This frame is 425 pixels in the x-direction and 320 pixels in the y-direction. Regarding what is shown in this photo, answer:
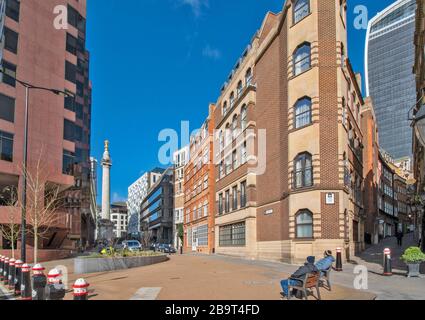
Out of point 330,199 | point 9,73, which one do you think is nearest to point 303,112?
point 330,199

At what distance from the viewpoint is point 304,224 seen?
27047mm

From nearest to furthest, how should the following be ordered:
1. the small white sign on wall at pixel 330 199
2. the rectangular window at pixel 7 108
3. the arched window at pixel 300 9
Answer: the small white sign on wall at pixel 330 199
the arched window at pixel 300 9
the rectangular window at pixel 7 108

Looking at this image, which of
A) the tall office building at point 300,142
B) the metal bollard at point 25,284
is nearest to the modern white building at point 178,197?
the tall office building at point 300,142

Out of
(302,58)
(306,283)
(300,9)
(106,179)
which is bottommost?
(306,283)

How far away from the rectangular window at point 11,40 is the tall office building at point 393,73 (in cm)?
12821

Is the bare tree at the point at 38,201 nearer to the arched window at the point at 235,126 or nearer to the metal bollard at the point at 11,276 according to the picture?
the metal bollard at the point at 11,276

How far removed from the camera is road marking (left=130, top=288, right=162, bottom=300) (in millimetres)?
11685

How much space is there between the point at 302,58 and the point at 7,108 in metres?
23.9

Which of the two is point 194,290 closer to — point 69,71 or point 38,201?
point 38,201

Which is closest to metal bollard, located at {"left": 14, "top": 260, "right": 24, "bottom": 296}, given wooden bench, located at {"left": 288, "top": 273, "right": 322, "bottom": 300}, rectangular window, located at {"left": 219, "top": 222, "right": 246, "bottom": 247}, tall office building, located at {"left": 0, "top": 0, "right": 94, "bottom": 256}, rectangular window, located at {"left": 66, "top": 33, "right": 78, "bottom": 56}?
wooden bench, located at {"left": 288, "top": 273, "right": 322, "bottom": 300}

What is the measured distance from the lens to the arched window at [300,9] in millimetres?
29078

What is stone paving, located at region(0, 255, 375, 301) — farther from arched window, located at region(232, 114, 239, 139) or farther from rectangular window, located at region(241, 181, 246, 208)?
arched window, located at region(232, 114, 239, 139)

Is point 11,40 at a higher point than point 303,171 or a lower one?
higher
